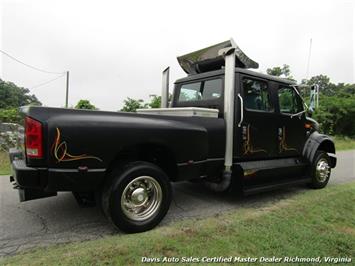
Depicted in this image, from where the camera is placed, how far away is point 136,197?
317 centimetres

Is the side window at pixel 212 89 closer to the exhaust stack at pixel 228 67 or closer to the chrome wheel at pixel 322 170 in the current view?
the exhaust stack at pixel 228 67

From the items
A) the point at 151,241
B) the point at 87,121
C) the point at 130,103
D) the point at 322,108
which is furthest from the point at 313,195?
the point at 322,108

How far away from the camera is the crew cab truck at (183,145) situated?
107 inches

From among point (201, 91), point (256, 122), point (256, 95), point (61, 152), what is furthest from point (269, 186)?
point (61, 152)

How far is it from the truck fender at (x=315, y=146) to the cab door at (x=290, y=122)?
0.42 ft

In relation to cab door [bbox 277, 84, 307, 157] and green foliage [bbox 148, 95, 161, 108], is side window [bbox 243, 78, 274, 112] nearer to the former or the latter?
cab door [bbox 277, 84, 307, 157]

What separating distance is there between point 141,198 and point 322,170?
399 cm

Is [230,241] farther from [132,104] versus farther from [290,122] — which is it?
[132,104]

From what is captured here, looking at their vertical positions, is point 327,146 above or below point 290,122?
below

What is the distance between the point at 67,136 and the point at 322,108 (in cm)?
2133

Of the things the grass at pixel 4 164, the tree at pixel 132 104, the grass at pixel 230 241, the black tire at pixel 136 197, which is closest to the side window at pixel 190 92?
the black tire at pixel 136 197

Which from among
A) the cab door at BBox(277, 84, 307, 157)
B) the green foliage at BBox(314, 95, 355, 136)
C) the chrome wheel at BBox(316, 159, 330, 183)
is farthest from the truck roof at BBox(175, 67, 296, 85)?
the green foliage at BBox(314, 95, 355, 136)

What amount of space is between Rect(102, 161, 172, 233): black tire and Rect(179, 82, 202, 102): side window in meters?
2.02

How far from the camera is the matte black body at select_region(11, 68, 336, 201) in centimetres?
269
